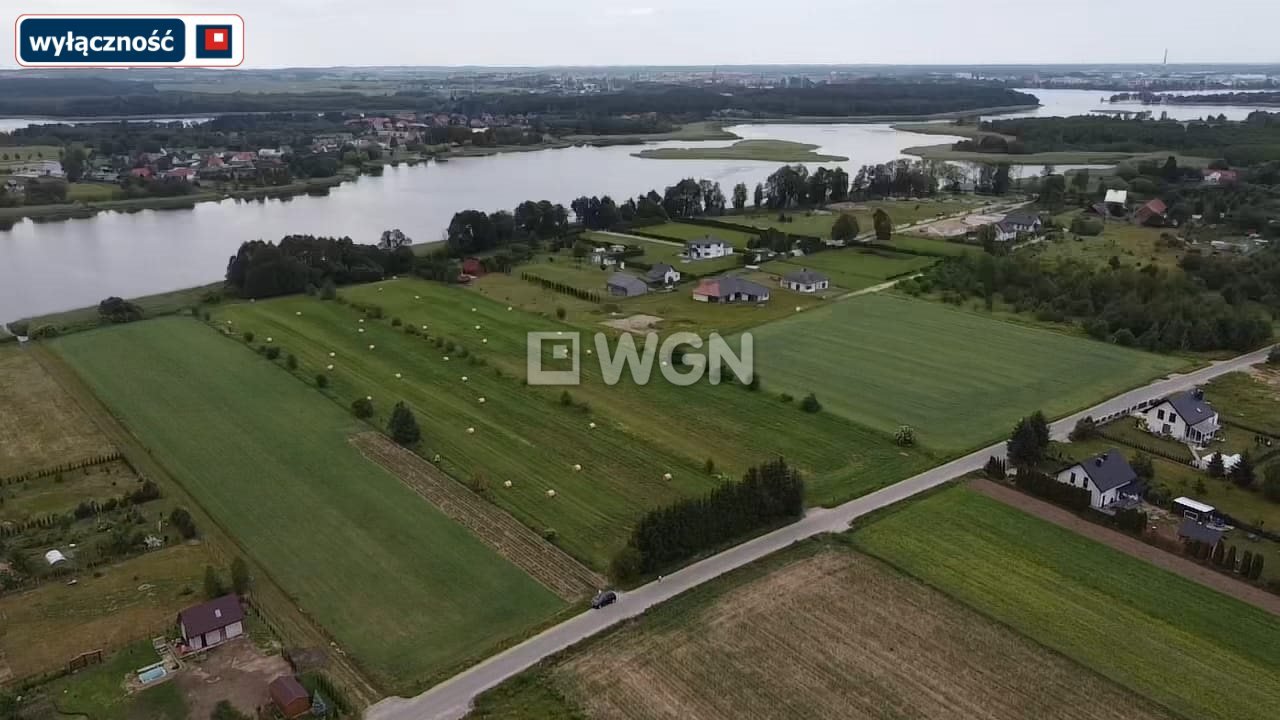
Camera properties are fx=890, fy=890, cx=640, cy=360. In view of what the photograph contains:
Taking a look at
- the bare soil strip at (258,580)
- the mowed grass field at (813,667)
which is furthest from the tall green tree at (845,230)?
the bare soil strip at (258,580)

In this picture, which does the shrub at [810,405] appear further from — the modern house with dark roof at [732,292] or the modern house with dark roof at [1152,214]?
the modern house with dark roof at [1152,214]

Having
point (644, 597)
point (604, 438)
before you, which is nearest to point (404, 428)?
point (604, 438)

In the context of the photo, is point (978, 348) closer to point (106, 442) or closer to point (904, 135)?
point (106, 442)

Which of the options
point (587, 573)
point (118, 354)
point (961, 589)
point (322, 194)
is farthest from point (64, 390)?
point (322, 194)

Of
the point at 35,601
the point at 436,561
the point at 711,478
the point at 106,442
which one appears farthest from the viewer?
the point at 106,442

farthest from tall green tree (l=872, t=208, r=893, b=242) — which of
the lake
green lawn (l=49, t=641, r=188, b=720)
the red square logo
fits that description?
green lawn (l=49, t=641, r=188, b=720)

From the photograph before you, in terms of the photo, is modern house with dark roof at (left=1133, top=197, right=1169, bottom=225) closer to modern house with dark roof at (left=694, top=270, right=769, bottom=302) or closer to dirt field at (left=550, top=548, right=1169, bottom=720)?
modern house with dark roof at (left=694, top=270, right=769, bottom=302)
